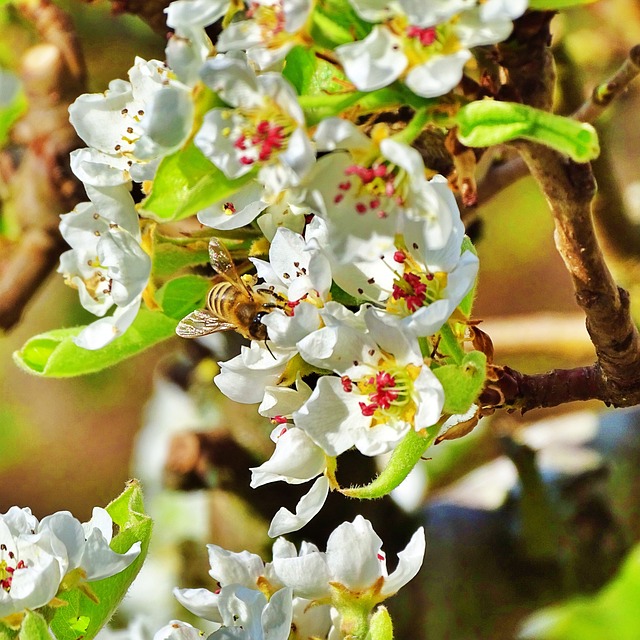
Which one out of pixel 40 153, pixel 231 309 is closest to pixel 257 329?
pixel 231 309

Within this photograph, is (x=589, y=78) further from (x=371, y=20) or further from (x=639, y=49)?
(x=371, y=20)

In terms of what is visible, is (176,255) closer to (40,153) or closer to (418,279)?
(418,279)

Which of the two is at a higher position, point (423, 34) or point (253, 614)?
point (423, 34)

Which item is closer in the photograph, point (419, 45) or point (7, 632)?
point (419, 45)

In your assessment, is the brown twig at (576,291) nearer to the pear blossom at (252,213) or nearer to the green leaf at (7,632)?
the pear blossom at (252,213)

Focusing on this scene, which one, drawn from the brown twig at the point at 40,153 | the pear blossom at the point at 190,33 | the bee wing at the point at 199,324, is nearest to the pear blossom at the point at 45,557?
the bee wing at the point at 199,324

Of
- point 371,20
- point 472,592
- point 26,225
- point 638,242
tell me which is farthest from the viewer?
point 26,225

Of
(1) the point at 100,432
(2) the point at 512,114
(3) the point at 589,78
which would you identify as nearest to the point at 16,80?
(1) the point at 100,432

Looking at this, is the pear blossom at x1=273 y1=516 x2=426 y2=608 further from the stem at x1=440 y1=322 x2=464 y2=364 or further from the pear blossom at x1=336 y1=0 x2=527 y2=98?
the pear blossom at x1=336 y1=0 x2=527 y2=98
